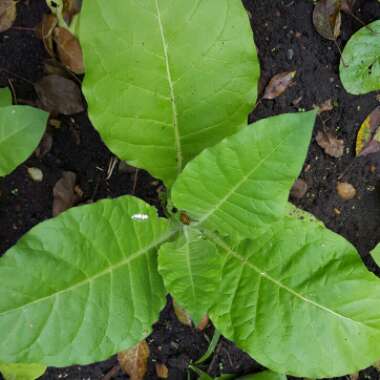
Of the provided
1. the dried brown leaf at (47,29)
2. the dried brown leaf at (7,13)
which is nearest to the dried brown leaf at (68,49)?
the dried brown leaf at (47,29)

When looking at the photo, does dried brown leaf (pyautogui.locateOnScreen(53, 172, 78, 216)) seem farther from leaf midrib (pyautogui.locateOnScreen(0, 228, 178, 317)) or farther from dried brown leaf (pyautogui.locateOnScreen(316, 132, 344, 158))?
dried brown leaf (pyautogui.locateOnScreen(316, 132, 344, 158))

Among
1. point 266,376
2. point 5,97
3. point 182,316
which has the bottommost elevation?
point 266,376

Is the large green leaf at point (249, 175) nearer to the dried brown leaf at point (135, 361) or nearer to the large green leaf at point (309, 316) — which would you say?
the large green leaf at point (309, 316)

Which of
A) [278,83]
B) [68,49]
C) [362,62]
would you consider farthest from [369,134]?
[68,49]

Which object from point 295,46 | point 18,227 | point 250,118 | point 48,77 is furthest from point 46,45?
point 295,46

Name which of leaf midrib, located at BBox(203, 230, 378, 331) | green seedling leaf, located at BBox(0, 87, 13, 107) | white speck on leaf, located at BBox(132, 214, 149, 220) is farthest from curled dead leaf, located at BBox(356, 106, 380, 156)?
green seedling leaf, located at BBox(0, 87, 13, 107)

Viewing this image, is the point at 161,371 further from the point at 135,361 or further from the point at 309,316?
the point at 309,316

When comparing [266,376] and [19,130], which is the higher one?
[19,130]
